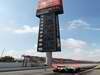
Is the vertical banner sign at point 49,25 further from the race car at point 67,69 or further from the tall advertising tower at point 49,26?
the race car at point 67,69

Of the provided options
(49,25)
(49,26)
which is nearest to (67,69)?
(49,26)

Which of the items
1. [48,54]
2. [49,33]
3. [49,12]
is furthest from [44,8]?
[48,54]

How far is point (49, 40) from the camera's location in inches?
4993

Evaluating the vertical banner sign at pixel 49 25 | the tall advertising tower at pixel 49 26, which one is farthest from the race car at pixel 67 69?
the vertical banner sign at pixel 49 25

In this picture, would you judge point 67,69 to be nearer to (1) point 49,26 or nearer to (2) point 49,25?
(1) point 49,26

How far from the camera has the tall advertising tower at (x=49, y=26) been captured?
404 feet

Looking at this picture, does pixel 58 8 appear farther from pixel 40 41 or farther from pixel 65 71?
pixel 65 71

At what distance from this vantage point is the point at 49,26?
422 feet

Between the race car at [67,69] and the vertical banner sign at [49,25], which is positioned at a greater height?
the vertical banner sign at [49,25]

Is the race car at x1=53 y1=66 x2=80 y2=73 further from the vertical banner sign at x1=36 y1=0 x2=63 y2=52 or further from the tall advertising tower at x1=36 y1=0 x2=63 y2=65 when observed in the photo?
the vertical banner sign at x1=36 y1=0 x2=63 y2=52

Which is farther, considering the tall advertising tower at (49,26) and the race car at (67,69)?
the tall advertising tower at (49,26)

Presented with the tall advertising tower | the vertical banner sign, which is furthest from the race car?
the vertical banner sign

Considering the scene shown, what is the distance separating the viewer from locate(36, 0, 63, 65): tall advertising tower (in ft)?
404

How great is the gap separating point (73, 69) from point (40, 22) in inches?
4221
